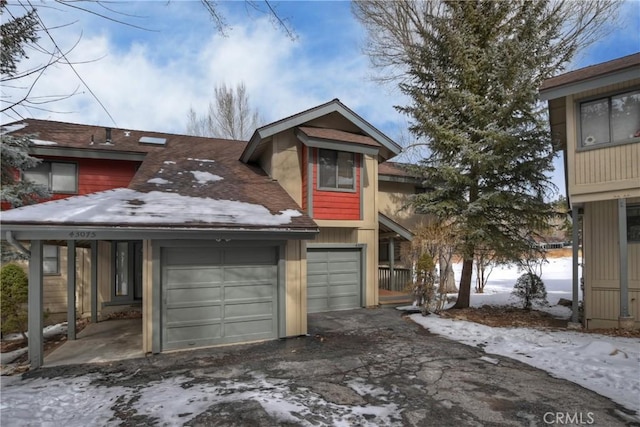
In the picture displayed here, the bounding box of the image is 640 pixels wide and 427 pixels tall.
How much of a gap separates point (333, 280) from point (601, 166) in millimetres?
7808

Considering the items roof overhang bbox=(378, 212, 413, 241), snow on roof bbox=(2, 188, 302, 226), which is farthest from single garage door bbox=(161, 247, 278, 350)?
roof overhang bbox=(378, 212, 413, 241)

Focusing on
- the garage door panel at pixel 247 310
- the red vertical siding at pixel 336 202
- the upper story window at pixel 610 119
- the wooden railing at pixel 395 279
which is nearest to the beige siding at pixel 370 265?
the red vertical siding at pixel 336 202

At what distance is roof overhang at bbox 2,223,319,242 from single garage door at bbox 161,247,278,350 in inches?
24.6

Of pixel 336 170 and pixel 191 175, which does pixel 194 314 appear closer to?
pixel 191 175

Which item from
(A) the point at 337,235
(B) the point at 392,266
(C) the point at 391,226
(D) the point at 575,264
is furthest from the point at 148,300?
(D) the point at 575,264

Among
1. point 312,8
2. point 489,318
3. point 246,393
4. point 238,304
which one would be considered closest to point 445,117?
point 489,318

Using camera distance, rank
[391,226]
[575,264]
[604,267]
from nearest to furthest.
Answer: [604,267] < [575,264] < [391,226]

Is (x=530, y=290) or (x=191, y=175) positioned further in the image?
(x=530, y=290)

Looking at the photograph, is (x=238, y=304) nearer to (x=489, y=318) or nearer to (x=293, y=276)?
(x=293, y=276)

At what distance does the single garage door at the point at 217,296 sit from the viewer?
7.21 m

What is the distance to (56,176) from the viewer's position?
11.3 metres

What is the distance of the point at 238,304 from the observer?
25.3ft

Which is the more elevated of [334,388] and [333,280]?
[333,280]

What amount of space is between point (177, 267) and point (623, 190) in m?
10.1
